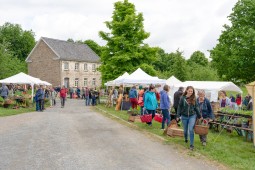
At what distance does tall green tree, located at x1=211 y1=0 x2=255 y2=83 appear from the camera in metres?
32.8

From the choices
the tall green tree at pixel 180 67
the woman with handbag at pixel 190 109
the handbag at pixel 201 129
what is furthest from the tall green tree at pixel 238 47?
the woman with handbag at pixel 190 109

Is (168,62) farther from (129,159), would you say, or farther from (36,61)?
(129,159)

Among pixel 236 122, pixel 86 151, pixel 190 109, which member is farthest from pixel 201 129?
pixel 236 122

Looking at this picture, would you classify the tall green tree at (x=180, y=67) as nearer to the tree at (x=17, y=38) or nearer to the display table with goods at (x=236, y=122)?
the display table with goods at (x=236, y=122)

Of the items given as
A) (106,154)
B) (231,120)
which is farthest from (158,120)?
(106,154)

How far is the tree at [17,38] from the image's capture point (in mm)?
73625

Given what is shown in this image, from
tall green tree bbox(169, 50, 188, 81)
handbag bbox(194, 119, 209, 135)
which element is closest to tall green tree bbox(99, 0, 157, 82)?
tall green tree bbox(169, 50, 188, 81)

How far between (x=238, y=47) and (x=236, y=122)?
75.7 feet

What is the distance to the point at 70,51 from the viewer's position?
61.5 metres

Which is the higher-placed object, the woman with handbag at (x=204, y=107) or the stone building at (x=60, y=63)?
the stone building at (x=60, y=63)

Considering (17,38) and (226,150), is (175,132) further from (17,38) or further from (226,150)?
(17,38)

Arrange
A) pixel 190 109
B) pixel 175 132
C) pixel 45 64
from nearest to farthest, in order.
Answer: pixel 190 109 < pixel 175 132 < pixel 45 64

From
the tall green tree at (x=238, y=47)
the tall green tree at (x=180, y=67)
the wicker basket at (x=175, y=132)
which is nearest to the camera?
the wicker basket at (x=175, y=132)

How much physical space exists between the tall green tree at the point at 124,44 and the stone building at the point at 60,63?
17206 mm
